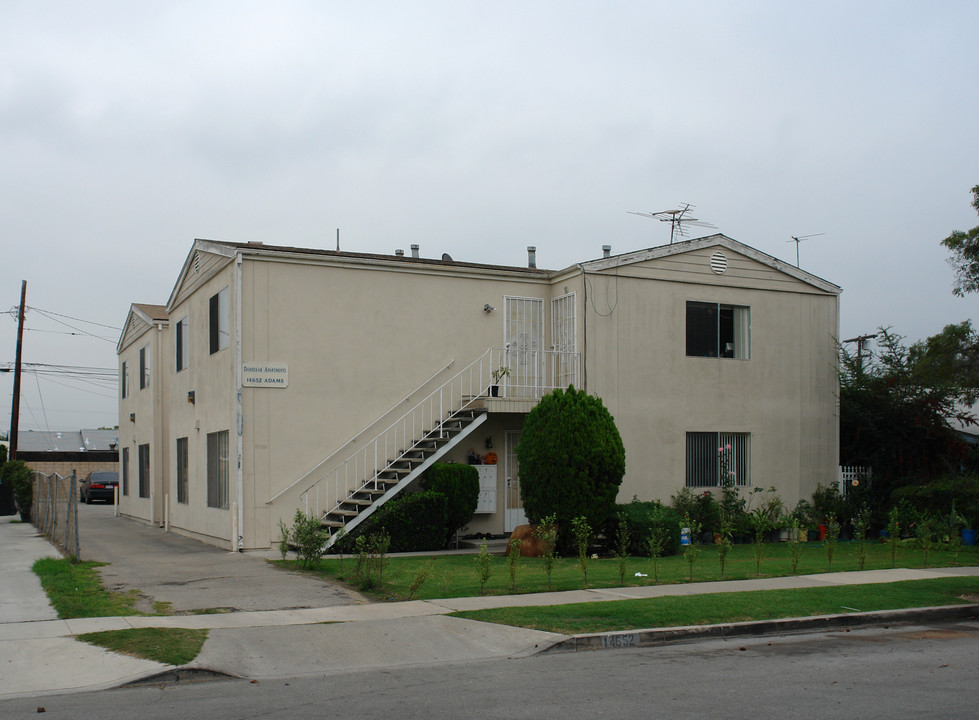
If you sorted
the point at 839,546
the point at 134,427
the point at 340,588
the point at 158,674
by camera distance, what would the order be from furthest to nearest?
the point at 134,427
the point at 839,546
the point at 340,588
the point at 158,674

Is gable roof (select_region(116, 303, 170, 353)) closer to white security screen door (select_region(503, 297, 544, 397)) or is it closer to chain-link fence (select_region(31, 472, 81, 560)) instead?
chain-link fence (select_region(31, 472, 81, 560))

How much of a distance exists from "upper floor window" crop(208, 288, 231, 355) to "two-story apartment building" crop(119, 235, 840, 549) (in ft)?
0.20

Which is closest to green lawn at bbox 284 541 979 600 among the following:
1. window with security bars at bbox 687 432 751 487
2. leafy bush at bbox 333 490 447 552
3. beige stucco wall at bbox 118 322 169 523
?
leafy bush at bbox 333 490 447 552

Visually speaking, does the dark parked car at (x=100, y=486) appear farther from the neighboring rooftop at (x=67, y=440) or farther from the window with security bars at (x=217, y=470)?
the window with security bars at (x=217, y=470)

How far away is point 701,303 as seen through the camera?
21.0 m

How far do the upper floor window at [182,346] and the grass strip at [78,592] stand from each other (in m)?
8.03

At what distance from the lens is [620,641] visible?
9.81 m

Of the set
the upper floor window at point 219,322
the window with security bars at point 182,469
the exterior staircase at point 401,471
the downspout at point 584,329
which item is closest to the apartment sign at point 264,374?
the upper floor window at point 219,322

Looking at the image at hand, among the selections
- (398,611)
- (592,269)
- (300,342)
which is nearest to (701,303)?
(592,269)

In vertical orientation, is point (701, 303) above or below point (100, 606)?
above

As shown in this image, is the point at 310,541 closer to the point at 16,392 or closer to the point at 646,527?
the point at 646,527

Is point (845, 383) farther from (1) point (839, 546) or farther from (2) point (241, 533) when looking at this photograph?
(2) point (241, 533)

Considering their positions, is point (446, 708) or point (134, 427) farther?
point (134, 427)

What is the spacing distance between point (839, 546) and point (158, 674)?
1529 cm
